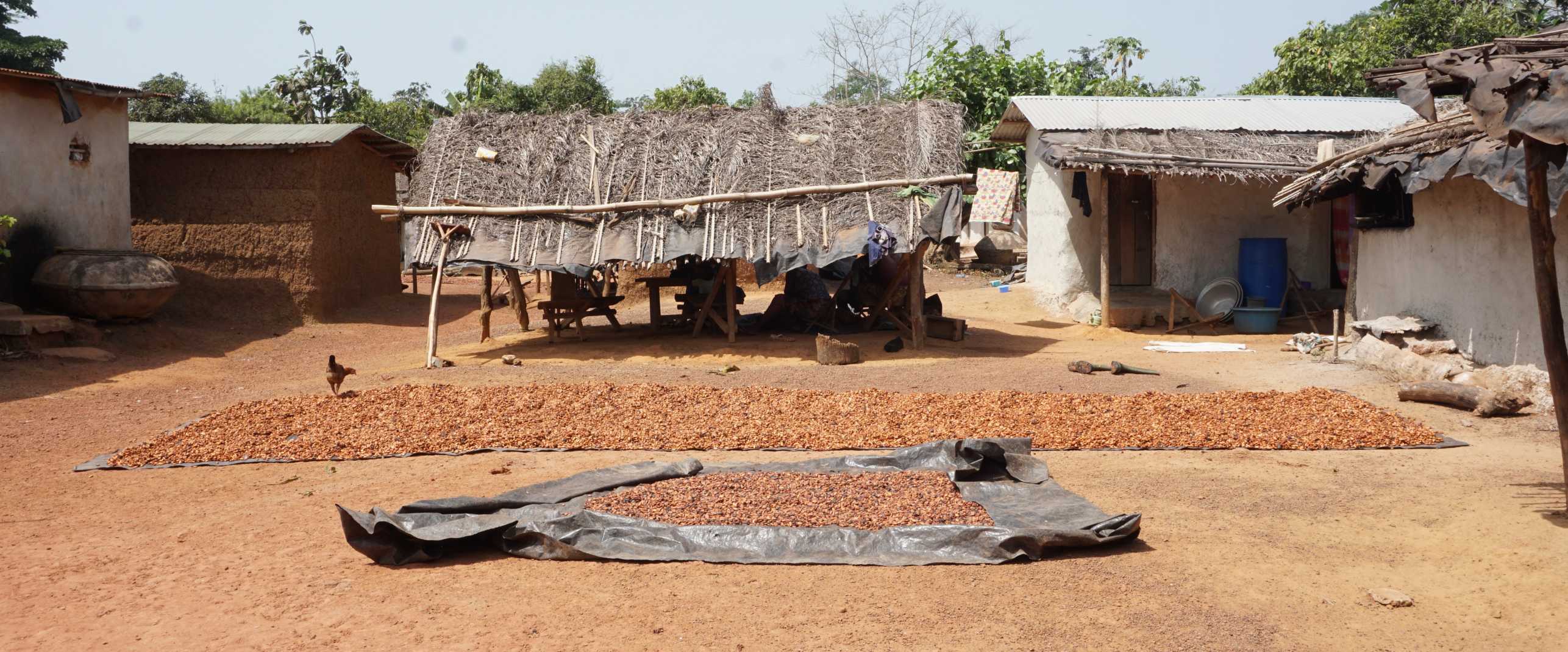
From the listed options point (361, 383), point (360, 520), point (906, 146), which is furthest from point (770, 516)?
point (906, 146)

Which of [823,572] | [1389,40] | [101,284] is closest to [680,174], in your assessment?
[101,284]

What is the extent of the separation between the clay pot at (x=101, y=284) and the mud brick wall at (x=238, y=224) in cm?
177

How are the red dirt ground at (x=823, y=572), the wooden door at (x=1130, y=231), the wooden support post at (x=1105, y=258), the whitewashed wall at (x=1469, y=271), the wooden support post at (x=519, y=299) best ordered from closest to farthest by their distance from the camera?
the red dirt ground at (x=823, y=572) < the whitewashed wall at (x=1469, y=271) < the wooden support post at (x=1105, y=258) < the wooden support post at (x=519, y=299) < the wooden door at (x=1130, y=231)

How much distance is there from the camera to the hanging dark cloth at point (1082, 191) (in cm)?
1529

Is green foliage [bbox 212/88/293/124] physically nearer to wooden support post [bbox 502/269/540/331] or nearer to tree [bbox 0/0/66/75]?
tree [bbox 0/0/66/75]

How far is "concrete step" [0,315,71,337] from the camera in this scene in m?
11.6

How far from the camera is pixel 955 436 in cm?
773

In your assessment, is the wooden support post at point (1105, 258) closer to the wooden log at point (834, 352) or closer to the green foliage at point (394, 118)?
the wooden log at point (834, 352)

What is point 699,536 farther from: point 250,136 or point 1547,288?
point 250,136

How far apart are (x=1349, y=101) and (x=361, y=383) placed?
15523 mm

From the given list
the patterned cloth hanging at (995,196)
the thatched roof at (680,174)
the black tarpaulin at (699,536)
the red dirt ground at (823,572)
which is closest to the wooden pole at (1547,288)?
the red dirt ground at (823,572)

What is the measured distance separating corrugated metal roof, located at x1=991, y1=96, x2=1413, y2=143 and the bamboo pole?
12.0ft

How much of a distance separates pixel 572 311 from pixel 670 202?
234 cm

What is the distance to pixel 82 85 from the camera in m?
13.4
